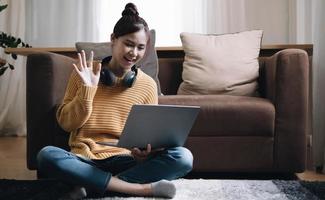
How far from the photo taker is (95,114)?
1360 mm

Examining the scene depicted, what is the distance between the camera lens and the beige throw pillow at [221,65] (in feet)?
6.53

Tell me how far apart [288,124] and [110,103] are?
0.72 metres

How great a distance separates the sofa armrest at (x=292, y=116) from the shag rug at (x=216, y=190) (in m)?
0.15

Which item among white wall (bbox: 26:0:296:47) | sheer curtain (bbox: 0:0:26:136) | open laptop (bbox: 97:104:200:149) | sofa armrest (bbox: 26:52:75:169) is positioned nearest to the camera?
open laptop (bbox: 97:104:200:149)

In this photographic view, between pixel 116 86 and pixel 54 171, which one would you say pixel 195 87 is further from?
pixel 54 171

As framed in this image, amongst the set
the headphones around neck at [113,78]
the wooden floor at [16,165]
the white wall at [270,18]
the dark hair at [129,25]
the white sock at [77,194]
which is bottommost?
the wooden floor at [16,165]

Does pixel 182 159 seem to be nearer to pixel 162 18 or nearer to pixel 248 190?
pixel 248 190

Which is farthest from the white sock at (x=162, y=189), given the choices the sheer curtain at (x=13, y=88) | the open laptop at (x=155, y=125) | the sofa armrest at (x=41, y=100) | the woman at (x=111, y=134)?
the sheer curtain at (x=13, y=88)

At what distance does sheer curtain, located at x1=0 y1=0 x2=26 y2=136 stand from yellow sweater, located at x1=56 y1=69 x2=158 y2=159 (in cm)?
190

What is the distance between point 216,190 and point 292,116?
1.55ft

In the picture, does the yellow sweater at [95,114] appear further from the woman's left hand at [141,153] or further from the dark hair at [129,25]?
the dark hair at [129,25]

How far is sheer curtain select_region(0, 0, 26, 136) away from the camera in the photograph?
3094 mm

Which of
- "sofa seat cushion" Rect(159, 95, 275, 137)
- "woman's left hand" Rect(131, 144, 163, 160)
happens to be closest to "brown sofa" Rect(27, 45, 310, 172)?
"sofa seat cushion" Rect(159, 95, 275, 137)

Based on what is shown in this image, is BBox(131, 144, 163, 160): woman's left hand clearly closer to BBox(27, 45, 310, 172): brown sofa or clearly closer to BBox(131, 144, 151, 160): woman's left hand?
A: BBox(131, 144, 151, 160): woman's left hand
